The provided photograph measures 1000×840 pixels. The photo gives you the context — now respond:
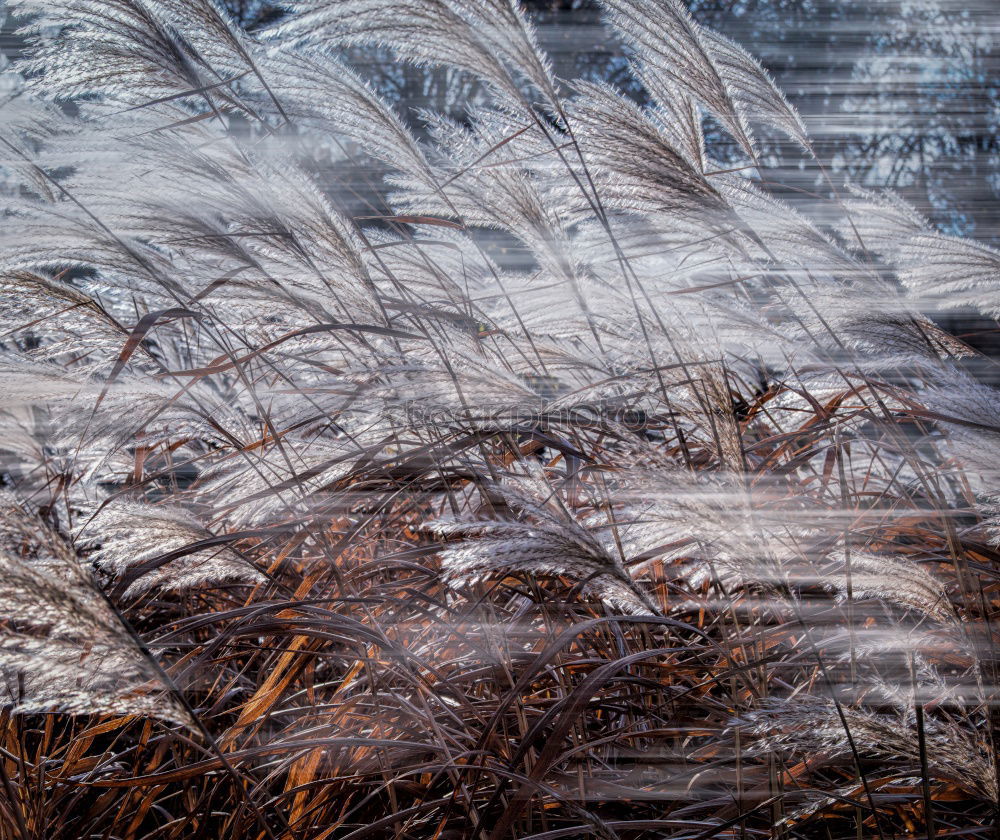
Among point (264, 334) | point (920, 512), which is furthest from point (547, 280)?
point (920, 512)

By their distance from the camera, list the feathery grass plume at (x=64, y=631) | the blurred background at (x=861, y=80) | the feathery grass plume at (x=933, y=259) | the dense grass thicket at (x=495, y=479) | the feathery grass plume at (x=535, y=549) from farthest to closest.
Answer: the blurred background at (x=861, y=80) < the feathery grass plume at (x=933, y=259) < the dense grass thicket at (x=495, y=479) < the feathery grass plume at (x=535, y=549) < the feathery grass plume at (x=64, y=631)

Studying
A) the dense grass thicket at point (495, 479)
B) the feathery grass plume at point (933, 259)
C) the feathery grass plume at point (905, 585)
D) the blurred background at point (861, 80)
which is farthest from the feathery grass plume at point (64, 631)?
the blurred background at point (861, 80)

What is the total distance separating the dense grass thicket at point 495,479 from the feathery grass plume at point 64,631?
261 mm

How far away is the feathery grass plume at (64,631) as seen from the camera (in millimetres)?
706

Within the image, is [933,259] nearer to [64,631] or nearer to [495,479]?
[495,479]

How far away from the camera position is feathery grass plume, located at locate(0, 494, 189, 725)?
2.32 ft

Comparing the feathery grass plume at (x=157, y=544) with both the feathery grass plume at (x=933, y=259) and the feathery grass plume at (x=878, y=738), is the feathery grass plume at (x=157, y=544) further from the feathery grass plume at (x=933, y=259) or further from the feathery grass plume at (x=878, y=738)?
the feathery grass plume at (x=933, y=259)

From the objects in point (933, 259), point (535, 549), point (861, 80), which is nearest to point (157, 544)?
point (535, 549)

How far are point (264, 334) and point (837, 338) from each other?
1.21 metres

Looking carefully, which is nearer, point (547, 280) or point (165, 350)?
point (547, 280)

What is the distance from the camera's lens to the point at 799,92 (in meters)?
7.57

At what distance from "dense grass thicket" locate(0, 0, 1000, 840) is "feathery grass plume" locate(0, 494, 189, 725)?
0.26 meters

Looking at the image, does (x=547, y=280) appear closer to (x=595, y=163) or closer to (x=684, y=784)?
(x=595, y=163)

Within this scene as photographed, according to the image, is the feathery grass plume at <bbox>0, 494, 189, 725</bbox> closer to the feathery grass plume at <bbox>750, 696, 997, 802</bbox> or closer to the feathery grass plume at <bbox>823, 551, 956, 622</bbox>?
the feathery grass plume at <bbox>750, 696, 997, 802</bbox>
